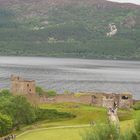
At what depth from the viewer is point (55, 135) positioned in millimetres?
55281

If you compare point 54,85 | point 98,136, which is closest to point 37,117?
point 98,136

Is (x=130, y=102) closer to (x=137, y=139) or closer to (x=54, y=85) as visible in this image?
(x=137, y=139)

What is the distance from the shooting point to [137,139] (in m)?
34.7

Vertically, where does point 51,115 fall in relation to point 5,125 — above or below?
below

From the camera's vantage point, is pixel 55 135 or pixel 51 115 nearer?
pixel 55 135

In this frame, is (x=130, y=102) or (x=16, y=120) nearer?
(x=16, y=120)

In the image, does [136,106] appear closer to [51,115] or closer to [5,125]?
[51,115]

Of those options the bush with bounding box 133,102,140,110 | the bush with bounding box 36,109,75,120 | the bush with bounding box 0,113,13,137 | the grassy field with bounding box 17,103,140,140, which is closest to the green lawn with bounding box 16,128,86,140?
the grassy field with bounding box 17,103,140,140

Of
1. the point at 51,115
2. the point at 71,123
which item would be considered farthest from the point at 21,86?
the point at 71,123

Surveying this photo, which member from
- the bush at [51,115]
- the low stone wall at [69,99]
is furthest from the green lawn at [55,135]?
the low stone wall at [69,99]

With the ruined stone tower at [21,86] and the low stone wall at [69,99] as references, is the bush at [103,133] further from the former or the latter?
the ruined stone tower at [21,86]

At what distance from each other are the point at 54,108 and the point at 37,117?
141 inches

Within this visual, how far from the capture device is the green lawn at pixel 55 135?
53.0 m

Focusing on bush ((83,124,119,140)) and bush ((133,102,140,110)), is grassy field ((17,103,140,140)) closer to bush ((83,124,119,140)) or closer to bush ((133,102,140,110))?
bush ((133,102,140,110))
